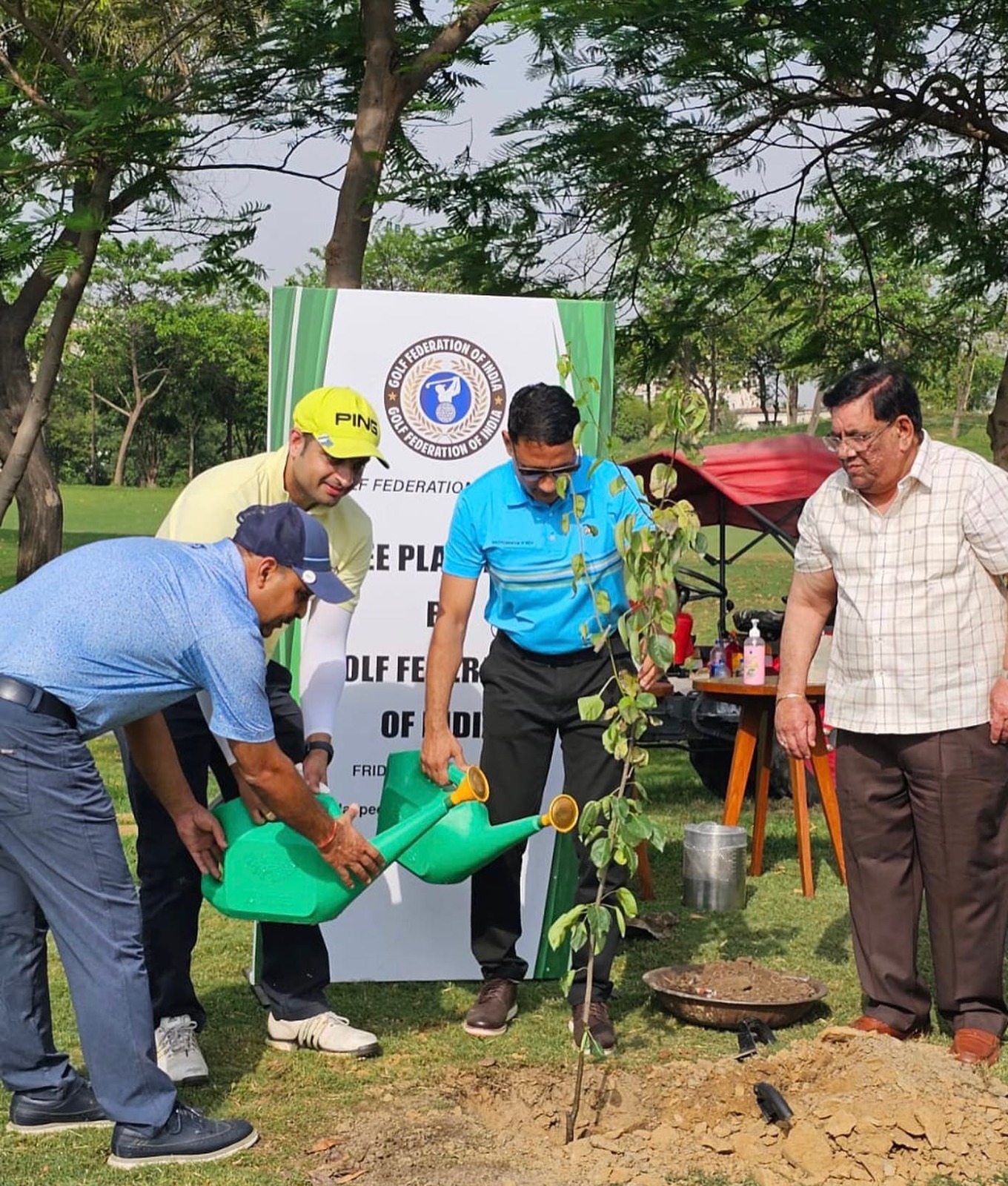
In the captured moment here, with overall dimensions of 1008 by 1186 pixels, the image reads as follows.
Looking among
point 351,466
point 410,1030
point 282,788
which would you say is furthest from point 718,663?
point 282,788

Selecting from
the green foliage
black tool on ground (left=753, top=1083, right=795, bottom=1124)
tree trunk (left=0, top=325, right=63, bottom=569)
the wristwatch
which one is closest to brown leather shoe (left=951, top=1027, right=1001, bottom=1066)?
black tool on ground (left=753, top=1083, right=795, bottom=1124)

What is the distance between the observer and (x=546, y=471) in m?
4.49

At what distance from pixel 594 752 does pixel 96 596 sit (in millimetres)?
1840

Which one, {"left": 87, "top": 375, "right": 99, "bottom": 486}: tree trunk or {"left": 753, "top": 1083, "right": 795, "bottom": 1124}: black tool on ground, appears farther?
{"left": 87, "top": 375, "right": 99, "bottom": 486}: tree trunk

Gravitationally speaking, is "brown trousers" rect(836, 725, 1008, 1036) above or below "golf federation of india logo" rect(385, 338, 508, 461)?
below

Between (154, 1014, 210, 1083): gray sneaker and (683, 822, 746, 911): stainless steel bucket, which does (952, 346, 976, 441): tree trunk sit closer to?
(683, 822, 746, 911): stainless steel bucket

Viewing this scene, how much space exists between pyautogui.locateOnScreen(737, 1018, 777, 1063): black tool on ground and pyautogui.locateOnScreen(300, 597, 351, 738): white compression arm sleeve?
5.00 ft

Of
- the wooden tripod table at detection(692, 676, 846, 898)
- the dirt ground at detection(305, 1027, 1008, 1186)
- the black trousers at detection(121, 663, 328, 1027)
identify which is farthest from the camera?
the wooden tripod table at detection(692, 676, 846, 898)

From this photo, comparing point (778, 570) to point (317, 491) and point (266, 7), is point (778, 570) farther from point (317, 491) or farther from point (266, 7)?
point (317, 491)

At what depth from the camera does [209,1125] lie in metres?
3.78

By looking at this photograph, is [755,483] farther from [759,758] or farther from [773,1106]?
[773,1106]

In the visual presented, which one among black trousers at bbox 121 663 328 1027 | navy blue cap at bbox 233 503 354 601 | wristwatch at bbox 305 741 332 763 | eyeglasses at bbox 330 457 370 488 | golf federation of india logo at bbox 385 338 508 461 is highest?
golf federation of india logo at bbox 385 338 508 461

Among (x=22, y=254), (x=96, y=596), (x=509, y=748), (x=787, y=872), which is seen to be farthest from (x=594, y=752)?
(x=22, y=254)

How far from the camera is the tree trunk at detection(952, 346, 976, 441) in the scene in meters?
9.70
